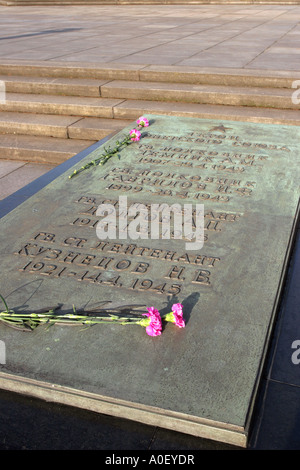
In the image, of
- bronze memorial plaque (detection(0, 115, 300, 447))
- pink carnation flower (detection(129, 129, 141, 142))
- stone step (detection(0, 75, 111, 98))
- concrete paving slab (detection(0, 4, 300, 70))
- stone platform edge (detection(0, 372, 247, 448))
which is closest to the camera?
stone platform edge (detection(0, 372, 247, 448))

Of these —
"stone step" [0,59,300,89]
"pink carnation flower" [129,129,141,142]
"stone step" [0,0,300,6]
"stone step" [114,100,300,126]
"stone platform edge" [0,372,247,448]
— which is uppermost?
"stone step" [0,59,300,89]

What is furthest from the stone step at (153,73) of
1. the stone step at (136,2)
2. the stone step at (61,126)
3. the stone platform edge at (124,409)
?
the stone step at (136,2)

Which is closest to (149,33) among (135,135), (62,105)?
(62,105)

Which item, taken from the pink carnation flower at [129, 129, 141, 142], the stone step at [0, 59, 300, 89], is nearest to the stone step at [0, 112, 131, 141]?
the pink carnation flower at [129, 129, 141, 142]

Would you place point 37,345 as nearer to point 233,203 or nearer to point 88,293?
point 88,293

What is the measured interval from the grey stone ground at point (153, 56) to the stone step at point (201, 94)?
0.81 meters

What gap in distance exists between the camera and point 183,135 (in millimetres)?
4512

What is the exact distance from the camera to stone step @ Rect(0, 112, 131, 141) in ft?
17.5

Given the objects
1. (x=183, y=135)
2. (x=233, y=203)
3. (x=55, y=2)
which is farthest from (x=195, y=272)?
Answer: (x=55, y=2)

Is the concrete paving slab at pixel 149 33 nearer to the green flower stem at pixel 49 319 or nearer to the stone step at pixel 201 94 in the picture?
the stone step at pixel 201 94

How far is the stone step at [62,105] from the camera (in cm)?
570

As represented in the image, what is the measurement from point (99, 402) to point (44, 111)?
15.2 ft

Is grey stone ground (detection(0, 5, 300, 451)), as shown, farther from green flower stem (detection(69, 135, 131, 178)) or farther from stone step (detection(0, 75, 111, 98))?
stone step (detection(0, 75, 111, 98))

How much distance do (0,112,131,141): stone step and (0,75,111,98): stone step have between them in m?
0.53
